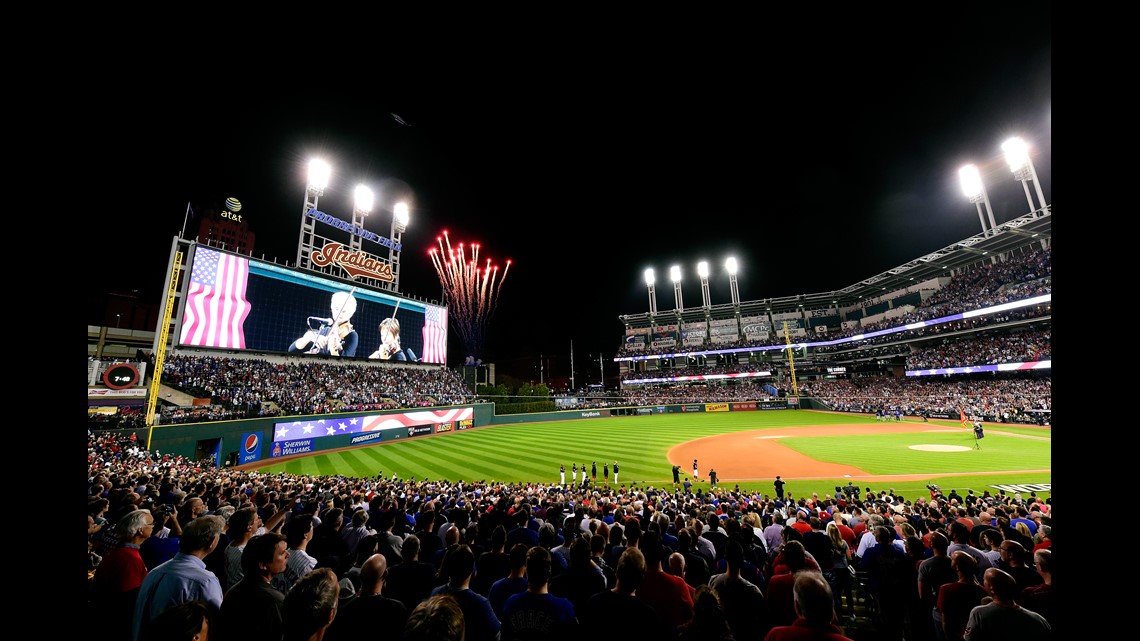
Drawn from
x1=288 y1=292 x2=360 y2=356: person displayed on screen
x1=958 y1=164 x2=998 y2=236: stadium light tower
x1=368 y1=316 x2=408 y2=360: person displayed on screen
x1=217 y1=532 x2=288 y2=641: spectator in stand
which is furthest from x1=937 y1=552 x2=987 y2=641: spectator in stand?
x1=958 y1=164 x2=998 y2=236: stadium light tower

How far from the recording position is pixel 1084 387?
1900 mm

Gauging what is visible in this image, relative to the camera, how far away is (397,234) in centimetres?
5256

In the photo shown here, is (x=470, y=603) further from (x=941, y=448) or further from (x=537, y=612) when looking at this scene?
(x=941, y=448)

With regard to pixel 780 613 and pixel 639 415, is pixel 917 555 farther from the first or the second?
pixel 639 415

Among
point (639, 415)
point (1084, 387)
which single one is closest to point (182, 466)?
point (1084, 387)

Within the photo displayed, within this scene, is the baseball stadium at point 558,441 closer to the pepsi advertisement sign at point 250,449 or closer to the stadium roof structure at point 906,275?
the pepsi advertisement sign at point 250,449

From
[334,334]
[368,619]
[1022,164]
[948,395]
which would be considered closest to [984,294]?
[948,395]

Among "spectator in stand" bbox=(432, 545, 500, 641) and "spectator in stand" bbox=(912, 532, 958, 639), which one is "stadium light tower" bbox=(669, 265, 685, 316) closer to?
"spectator in stand" bbox=(912, 532, 958, 639)

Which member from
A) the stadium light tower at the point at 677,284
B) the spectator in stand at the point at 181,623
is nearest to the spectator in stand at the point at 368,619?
the spectator in stand at the point at 181,623

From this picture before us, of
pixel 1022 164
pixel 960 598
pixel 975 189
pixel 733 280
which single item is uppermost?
pixel 1022 164

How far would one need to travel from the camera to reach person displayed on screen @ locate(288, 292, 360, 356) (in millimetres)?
42156

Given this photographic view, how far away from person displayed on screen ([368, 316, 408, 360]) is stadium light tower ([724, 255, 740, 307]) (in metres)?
60.9

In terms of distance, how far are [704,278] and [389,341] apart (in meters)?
61.4

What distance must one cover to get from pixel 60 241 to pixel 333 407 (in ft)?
121
